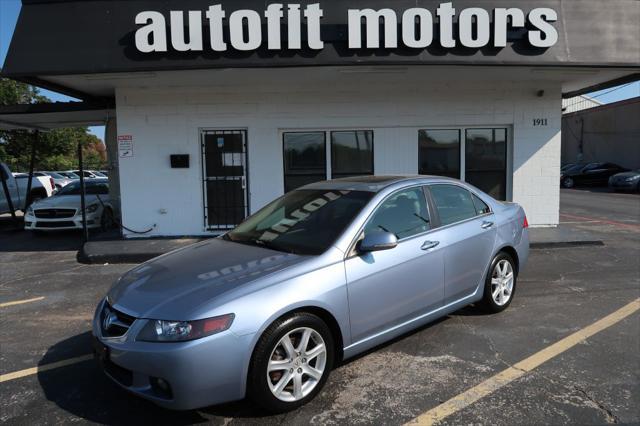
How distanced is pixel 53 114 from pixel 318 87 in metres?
5.77

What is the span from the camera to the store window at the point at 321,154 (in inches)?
387

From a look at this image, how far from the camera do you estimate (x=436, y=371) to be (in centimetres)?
389

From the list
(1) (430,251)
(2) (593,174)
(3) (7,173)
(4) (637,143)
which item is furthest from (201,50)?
(4) (637,143)

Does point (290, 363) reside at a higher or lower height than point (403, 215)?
lower

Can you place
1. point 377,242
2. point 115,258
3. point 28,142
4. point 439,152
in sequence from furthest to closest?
point 28,142
point 439,152
point 115,258
point 377,242

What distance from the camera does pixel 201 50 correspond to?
7547 millimetres

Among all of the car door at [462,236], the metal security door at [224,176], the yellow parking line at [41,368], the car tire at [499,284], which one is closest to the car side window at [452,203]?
the car door at [462,236]

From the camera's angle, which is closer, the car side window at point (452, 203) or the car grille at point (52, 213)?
the car side window at point (452, 203)

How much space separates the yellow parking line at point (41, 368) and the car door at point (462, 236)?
3295 mm

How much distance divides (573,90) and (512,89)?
6.31 ft

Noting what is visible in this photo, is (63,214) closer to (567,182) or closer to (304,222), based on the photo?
(304,222)

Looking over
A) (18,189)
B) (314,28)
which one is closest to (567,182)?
(314,28)

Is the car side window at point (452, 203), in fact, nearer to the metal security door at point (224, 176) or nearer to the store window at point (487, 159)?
the store window at point (487, 159)

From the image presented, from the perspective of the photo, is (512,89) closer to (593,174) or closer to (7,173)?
(7,173)
